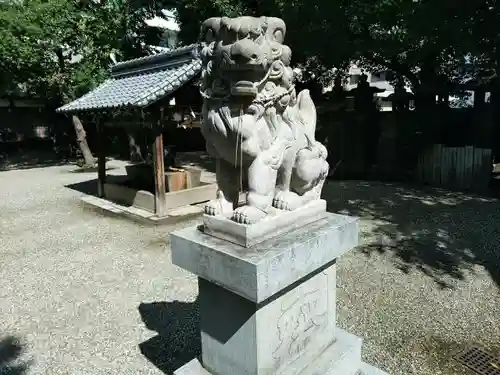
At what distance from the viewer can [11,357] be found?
3.72 metres

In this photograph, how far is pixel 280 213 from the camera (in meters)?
2.73

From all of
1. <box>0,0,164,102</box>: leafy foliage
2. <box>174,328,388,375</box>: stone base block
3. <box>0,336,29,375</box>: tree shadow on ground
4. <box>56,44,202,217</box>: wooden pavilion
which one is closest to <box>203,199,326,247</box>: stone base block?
<box>174,328,388,375</box>: stone base block

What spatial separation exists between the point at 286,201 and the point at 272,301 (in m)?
0.70

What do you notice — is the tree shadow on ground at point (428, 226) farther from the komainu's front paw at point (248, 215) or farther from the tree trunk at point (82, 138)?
the tree trunk at point (82, 138)

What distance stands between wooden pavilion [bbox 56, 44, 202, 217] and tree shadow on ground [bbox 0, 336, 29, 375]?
4.37m

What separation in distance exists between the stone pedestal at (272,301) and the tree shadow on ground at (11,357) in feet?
5.54

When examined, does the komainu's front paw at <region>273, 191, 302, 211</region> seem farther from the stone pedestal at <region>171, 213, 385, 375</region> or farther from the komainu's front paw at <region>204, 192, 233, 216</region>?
the komainu's front paw at <region>204, 192, 233, 216</region>

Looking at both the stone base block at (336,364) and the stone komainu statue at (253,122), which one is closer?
the stone komainu statue at (253,122)

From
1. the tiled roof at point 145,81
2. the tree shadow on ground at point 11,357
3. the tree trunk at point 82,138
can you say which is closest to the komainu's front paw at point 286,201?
the tree shadow on ground at point 11,357

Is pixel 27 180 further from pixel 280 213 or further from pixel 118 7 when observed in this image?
pixel 280 213

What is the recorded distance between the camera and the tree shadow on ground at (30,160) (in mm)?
16625

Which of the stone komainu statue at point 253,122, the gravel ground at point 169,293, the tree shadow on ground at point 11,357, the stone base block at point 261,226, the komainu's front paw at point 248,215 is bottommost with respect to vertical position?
the tree shadow on ground at point 11,357

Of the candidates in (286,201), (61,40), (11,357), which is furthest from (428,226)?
(61,40)

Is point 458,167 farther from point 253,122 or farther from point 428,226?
point 253,122
